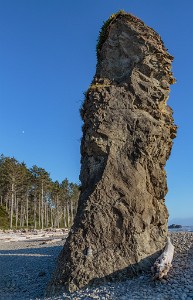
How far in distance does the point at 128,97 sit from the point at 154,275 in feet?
27.9

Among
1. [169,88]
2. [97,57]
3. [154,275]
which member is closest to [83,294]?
[154,275]

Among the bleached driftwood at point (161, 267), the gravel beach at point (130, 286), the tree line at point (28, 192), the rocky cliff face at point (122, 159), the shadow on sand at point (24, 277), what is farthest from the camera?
the tree line at point (28, 192)

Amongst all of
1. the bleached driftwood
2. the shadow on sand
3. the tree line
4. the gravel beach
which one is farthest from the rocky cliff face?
the tree line

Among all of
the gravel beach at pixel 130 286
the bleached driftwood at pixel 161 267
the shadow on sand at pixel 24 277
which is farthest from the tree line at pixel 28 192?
the bleached driftwood at pixel 161 267

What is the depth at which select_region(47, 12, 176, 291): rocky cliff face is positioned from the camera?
46.3 ft

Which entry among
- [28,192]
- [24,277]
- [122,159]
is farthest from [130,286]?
[28,192]

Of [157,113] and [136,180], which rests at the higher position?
[157,113]

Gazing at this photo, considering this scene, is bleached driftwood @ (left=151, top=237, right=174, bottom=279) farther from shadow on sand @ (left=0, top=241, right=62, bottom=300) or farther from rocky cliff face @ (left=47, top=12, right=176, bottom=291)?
shadow on sand @ (left=0, top=241, right=62, bottom=300)

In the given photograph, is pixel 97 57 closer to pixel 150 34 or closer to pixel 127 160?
pixel 150 34

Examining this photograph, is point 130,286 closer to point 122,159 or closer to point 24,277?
point 122,159

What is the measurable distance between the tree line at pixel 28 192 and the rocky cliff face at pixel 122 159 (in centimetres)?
5991

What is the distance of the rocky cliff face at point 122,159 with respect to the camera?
46.3 feet

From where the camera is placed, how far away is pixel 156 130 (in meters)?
17.3

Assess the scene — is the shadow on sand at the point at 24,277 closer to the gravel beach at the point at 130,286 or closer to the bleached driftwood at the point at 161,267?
the gravel beach at the point at 130,286
